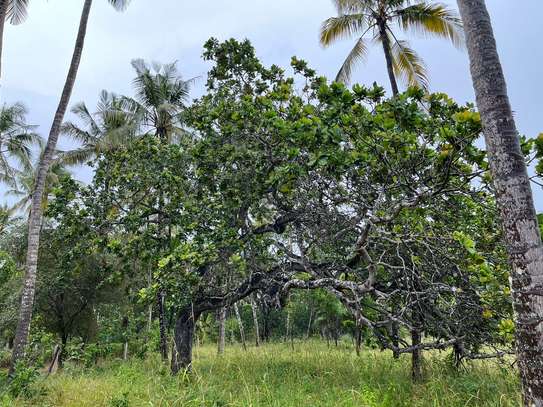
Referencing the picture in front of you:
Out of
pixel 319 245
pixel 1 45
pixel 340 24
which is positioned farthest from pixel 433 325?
pixel 1 45

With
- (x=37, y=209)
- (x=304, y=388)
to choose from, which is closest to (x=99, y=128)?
(x=37, y=209)

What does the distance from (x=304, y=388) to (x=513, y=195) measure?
460 centimetres

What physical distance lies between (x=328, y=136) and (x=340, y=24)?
7.22m

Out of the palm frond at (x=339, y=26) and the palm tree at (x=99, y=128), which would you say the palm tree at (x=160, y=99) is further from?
the palm frond at (x=339, y=26)

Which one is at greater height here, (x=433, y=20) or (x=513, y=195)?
(x=433, y=20)

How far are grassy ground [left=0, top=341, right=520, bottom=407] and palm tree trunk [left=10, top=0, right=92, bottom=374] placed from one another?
46.1 inches

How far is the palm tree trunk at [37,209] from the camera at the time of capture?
321 inches

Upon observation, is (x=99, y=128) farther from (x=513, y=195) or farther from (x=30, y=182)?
(x=513, y=195)

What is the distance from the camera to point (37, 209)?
9008 millimetres

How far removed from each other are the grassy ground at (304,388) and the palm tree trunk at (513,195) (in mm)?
1987

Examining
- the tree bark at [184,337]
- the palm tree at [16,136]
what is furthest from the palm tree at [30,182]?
the tree bark at [184,337]

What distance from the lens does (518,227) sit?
2.89 m

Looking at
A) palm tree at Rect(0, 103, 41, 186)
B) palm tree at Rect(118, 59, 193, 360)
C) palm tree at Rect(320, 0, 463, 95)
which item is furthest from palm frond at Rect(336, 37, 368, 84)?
palm tree at Rect(0, 103, 41, 186)

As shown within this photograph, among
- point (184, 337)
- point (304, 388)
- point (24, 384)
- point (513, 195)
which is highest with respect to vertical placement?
point (513, 195)
